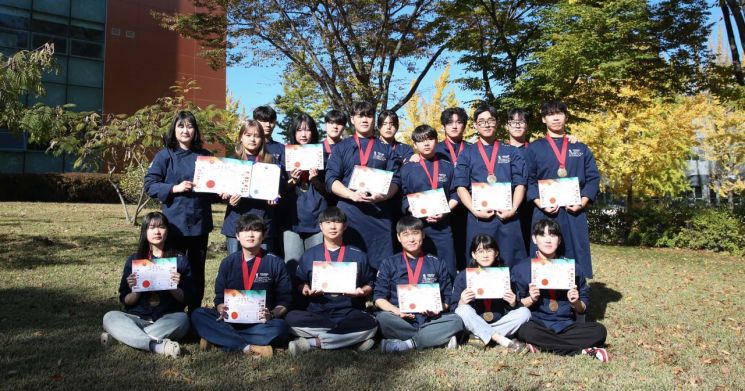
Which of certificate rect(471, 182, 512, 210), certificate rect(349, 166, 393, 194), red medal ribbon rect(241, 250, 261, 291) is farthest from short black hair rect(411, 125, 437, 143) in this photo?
red medal ribbon rect(241, 250, 261, 291)

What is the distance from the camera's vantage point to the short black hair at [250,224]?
4.53 m

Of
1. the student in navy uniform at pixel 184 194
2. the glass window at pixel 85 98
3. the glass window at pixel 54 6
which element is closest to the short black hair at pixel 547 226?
the student in navy uniform at pixel 184 194

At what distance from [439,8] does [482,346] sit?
10.8 metres

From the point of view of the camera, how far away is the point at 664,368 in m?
4.11

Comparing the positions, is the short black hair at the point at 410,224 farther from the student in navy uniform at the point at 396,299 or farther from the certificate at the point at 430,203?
the certificate at the point at 430,203

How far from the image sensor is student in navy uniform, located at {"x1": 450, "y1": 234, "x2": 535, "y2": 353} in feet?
14.8

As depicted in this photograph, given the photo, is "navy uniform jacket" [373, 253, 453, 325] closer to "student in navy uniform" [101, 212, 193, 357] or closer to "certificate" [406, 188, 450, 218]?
"certificate" [406, 188, 450, 218]

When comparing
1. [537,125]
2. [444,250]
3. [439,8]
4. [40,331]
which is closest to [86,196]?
[439,8]

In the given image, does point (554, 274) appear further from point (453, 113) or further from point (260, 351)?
point (260, 351)

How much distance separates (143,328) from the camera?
4316 mm

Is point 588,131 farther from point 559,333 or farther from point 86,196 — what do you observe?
point 86,196

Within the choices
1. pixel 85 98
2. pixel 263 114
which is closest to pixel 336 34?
pixel 263 114

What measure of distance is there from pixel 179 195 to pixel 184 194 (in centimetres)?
4

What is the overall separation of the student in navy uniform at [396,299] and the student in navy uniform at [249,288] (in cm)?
82
